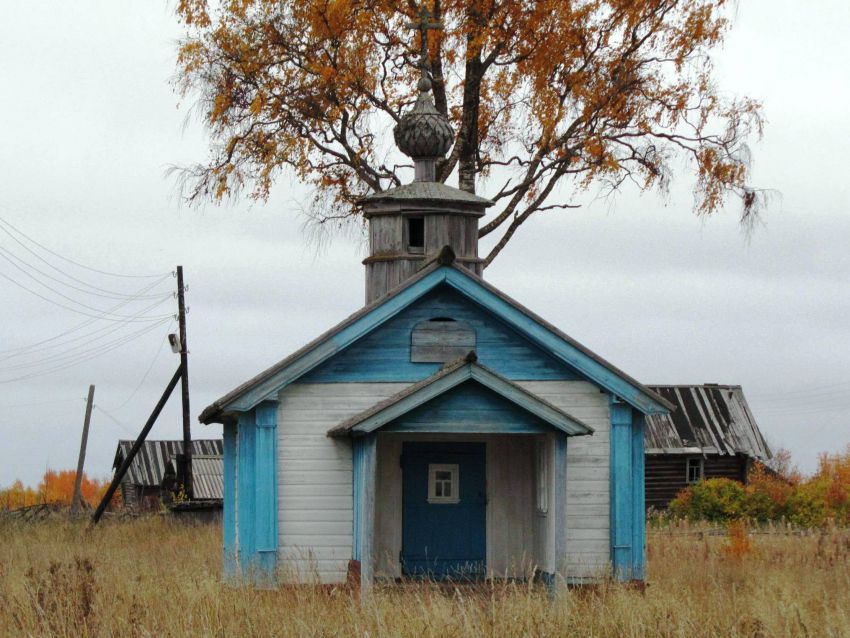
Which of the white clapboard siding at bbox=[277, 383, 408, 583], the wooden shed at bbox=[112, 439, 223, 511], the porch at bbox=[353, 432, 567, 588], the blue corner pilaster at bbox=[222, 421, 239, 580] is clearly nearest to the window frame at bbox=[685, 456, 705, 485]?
the wooden shed at bbox=[112, 439, 223, 511]

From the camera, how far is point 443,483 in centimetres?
1692

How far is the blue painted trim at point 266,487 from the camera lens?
15.6 meters

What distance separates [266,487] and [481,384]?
9.56 feet

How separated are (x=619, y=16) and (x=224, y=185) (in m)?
7.98

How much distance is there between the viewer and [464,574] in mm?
16672

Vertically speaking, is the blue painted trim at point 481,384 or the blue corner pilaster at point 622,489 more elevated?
the blue painted trim at point 481,384

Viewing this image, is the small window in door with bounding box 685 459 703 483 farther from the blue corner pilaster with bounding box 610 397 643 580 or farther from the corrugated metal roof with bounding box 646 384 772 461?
the blue corner pilaster with bounding box 610 397 643 580

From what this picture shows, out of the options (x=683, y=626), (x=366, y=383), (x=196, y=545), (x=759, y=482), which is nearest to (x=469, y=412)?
(x=366, y=383)

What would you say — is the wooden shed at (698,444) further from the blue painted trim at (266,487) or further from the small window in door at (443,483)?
the blue painted trim at (266,487)

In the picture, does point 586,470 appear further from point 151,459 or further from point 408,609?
point 151,459

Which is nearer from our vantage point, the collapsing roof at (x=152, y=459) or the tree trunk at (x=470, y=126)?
the tree trunk at (x=470, y=126)

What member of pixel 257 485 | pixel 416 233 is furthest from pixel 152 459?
pixel 257 485

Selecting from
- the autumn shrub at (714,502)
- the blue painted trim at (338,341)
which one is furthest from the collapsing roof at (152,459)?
the blue painted trim at (338,341)

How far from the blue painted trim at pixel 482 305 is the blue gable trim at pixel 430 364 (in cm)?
18
